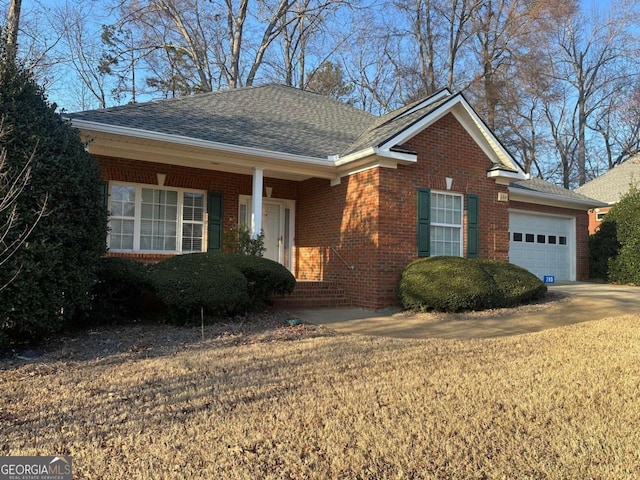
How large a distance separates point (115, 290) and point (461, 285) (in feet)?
21.1

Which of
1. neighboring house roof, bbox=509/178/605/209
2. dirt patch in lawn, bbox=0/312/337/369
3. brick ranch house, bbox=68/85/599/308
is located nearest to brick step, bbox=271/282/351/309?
brick ranch house, bbox=68/85/599/308

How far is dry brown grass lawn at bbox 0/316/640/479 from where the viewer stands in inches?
122

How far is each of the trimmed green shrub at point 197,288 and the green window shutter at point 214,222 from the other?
325 centimetres

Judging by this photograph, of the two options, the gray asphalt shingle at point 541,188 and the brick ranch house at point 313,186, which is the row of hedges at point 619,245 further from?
the brick ranch house at point 313,186

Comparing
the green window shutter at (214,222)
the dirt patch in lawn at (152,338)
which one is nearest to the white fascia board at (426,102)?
the green window shutter at (214,222)

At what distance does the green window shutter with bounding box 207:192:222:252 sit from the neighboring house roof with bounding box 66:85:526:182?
0.94 m

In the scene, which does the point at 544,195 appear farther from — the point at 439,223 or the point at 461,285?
the point at 461,285

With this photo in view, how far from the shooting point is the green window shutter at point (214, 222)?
11806mm

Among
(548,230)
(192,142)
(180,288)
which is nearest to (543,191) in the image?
(548,230)

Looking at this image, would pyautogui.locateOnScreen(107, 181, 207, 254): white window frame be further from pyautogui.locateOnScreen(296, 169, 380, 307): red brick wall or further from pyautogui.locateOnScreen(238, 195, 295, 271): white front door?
pyautogui.locateOnScreen(296, 169, 380, 307): red brick wall

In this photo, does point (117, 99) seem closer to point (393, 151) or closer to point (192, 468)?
point (393, 151)

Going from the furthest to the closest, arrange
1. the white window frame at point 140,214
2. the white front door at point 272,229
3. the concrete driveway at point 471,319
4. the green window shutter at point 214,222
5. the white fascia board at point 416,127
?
the white front door at point 272,229
the green window shutter at point 214,222
the white window frame at point 140,214
the white fascia board at point 416,127
the concrete driveway at point 471,319

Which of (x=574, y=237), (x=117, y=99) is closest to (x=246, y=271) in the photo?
(x=574, y=237)

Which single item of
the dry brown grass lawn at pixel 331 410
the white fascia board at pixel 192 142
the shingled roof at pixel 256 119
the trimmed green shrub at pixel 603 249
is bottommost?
the dry brown grass lawn at pixel 331 410
